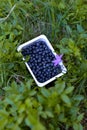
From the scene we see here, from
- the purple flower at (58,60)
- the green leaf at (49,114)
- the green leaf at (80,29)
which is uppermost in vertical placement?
the green leaf at (80,29)

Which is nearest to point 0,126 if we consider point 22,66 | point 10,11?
point 22,66

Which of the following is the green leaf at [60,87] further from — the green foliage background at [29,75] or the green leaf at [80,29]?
the green leaf at [80,29]

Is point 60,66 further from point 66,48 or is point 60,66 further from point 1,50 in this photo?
point 1,50

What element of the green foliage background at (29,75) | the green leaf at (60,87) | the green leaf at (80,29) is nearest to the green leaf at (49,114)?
the green foliage background at (29,75)

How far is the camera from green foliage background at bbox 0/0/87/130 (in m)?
1.51

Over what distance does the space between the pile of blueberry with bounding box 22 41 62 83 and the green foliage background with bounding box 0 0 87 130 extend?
0.05m

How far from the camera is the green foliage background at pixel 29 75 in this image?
4.95ft

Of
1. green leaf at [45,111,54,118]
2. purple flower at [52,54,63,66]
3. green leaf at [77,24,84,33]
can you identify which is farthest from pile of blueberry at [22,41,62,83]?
green leaf at [45,111,54,118]

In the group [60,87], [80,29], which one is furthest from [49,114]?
[80,29]

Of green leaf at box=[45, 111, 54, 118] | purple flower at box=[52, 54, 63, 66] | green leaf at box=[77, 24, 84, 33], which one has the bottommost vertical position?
green leaf at box=[45, 111, 54, 118]

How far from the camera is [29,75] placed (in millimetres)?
1896

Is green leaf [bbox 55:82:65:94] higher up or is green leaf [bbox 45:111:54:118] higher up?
green leaf [bbox 55:82:65:94]

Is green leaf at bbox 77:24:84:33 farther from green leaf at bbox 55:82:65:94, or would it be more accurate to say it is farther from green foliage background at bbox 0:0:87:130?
green leaf at bbox 55:82:65:94

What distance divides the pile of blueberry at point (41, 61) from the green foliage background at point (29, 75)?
0.17 ft
